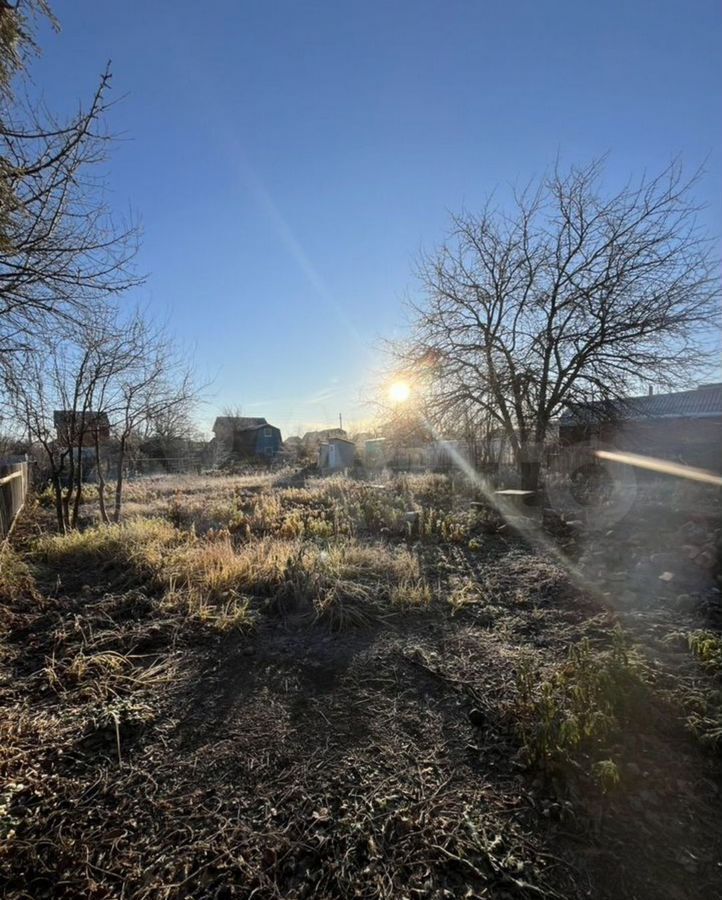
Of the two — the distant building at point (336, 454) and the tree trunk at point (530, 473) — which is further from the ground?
the distant building at point (336, 454)

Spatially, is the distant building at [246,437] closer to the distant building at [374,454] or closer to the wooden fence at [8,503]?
the distant building at [374,454]

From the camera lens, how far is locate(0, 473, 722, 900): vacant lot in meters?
1.71

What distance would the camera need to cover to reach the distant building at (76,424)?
8.83 metres

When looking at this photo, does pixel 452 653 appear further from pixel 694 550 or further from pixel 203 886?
pixel 694 550

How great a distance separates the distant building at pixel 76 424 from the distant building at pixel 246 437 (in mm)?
33844

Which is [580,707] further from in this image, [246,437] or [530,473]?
[246,437]

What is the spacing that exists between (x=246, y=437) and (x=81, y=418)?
38331 millimetres

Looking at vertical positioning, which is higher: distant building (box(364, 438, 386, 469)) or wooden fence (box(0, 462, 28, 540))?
distant building (box(364, 438, 386, 469))

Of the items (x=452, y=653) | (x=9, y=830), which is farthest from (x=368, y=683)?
(x=9, y=830)

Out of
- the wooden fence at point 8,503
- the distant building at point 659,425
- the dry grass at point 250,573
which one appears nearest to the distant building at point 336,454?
the distant building at point 659,425

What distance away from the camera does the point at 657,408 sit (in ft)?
79.5

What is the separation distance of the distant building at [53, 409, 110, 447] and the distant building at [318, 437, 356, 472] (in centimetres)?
2055

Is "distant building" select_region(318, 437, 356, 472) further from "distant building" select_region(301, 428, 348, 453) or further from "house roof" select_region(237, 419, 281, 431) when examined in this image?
"house roof" select_region(237, 419, 281, 431)

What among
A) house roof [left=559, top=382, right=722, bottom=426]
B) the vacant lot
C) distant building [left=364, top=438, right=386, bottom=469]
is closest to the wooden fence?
the vacant lot
